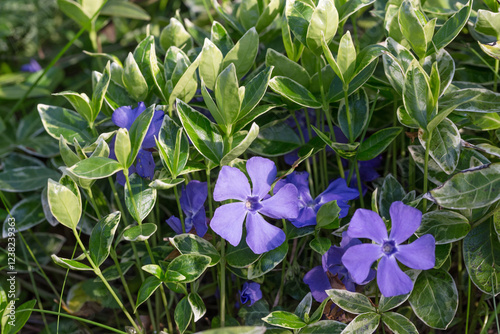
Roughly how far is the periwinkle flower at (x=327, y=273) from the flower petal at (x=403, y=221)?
0.14 metres

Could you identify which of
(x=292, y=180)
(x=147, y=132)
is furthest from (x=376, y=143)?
(x=147, y=132)

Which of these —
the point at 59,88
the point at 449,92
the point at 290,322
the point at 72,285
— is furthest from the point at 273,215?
the point at 59,88

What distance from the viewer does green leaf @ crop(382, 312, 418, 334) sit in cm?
99

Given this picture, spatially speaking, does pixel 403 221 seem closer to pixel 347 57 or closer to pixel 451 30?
pixel 347 57

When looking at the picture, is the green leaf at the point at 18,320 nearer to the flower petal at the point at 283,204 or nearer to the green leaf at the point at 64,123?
the green leaf at the point at 64,123

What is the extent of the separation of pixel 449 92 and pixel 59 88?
1.64 metres

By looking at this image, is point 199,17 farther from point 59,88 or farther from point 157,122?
point 157,122

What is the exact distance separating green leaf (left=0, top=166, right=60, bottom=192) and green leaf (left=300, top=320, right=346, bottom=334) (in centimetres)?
95

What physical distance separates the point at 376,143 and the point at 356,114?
0.11 m

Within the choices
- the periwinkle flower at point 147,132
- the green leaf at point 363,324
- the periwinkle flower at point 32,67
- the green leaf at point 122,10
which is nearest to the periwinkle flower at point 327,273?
the green leaf at point 363,324

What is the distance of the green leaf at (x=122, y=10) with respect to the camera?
1.84 meters

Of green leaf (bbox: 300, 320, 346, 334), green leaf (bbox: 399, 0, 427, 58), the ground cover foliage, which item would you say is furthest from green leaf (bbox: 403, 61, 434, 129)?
green leaf (bbox: 300, 320, 346, 334)

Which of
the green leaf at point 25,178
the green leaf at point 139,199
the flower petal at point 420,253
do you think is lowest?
the green leaf at point 25,178

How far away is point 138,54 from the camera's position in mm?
1233
